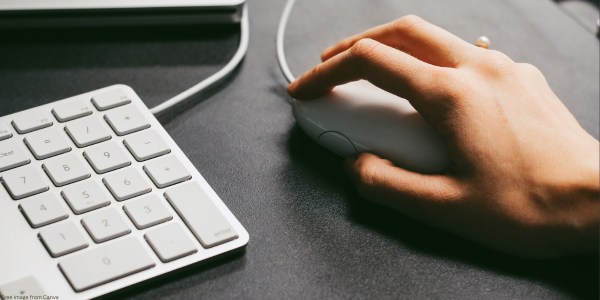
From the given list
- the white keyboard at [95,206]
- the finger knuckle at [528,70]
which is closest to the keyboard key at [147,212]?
the white keyboard at [95,206]

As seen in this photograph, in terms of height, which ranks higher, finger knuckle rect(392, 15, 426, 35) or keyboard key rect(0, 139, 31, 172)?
finger knuckle rect(392, 15, 426, 35)

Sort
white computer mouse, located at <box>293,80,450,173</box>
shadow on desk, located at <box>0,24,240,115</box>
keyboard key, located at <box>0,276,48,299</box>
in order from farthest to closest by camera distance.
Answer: shadow on desk, located at <box>0,24,240,115</box> → white computer mouse, located at <box>293,80,450,173</box> → keyboard key, located at <box>0,276,48,299</box>

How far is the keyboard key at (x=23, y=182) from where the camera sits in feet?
1.19

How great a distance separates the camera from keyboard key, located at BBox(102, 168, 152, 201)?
14.6 inches

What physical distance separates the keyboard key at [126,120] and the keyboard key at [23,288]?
0.15 m

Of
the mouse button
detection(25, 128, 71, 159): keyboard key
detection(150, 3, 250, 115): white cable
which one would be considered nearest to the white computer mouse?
the mouse button

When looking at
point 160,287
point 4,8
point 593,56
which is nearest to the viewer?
point 160,287

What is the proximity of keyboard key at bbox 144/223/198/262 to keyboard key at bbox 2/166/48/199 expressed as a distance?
0.34 feet

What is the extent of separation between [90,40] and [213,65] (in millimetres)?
170

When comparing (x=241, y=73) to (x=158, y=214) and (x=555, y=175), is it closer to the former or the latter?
(x=158, y=214)

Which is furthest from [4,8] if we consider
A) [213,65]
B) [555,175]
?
[555,175]

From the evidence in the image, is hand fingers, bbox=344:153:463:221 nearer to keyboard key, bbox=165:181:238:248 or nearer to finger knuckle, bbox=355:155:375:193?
finger knuckle, bbox=355:155:375:193

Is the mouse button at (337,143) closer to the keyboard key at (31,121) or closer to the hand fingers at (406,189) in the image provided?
the hand fingers at (406,189)

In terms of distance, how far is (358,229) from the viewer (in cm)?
40
